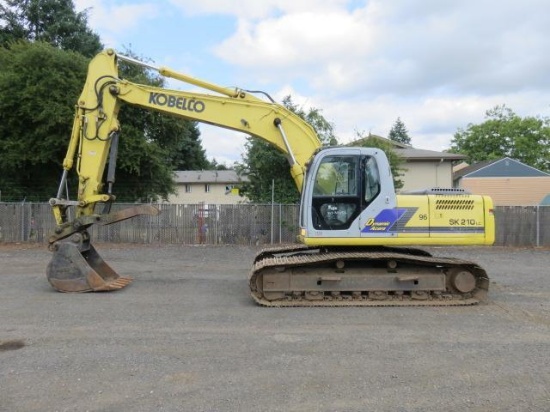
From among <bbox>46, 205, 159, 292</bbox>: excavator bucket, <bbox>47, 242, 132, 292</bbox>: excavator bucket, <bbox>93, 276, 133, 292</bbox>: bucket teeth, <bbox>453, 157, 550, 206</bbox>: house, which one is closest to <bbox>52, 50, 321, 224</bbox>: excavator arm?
<bbox>46, 205, 159, 292</bbox>: excavator bucket

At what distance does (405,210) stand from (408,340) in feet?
8.53

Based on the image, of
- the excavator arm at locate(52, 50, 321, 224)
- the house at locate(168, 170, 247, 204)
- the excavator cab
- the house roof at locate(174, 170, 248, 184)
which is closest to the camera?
the excavator cab

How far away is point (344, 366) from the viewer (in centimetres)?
529

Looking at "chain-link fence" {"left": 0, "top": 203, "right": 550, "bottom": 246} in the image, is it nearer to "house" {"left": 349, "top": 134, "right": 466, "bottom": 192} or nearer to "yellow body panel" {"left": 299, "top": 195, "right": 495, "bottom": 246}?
"yellow body panel" {"left": 299, "top": 195, "right": 495, "bottom": 246}

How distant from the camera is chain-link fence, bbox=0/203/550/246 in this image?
18.0 m

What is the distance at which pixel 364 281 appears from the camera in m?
8.19

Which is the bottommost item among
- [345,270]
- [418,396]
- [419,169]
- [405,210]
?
[418,396]

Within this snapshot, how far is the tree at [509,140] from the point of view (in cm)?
5912

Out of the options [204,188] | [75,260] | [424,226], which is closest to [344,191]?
[424,226]

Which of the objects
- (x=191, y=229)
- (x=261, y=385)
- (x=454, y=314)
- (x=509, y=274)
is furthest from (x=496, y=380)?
(x=191, y=229)

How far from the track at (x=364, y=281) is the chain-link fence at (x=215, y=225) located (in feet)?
31.8

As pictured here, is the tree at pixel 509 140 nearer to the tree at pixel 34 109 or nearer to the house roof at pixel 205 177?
the house roof at pixel 205 177

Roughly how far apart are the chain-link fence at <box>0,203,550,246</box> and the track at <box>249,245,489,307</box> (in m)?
9.71

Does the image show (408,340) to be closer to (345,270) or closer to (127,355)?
(345,270)
